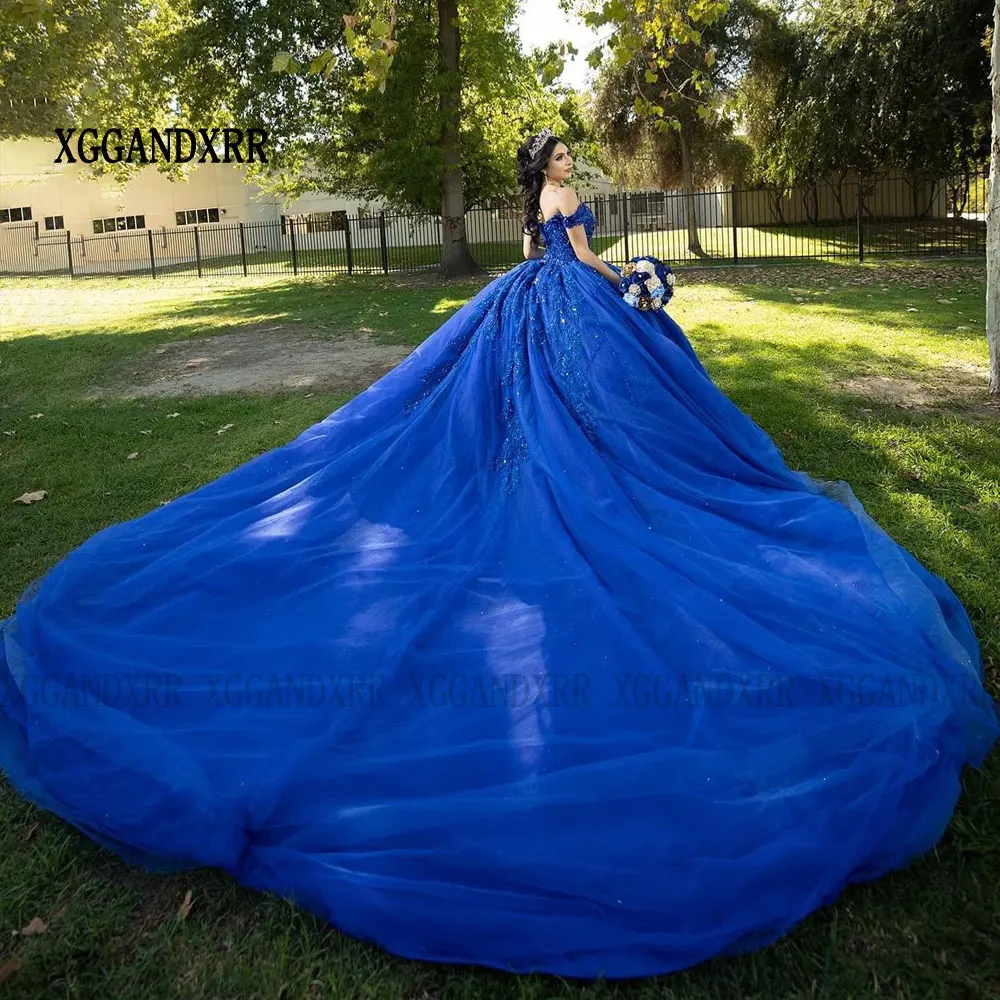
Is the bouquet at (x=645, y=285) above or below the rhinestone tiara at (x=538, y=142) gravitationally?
below

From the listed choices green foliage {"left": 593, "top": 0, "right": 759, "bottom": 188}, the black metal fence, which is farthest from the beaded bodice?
green foliage {"left": 593, "top": 0, "right": 759, "bottom": 188}

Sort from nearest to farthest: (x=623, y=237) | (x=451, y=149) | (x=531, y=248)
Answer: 1. (x=531, y=248)
2. (x=451, y=149)
3. (x=623, y=237)

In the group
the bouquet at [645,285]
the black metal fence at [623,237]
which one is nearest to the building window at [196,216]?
the black metal fence at [623,237]

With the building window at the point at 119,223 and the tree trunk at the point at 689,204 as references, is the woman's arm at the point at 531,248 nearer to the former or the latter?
the tree trunk at the point at 689,204

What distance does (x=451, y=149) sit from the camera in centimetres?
1658

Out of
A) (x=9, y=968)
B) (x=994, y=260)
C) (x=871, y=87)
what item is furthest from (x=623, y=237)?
(x=9, y=968)

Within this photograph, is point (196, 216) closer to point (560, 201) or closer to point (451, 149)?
point (451, 149)

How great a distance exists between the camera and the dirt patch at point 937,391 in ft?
21.3

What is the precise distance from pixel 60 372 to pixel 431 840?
9.25m

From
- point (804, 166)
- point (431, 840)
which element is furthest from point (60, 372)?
point (804, 166)

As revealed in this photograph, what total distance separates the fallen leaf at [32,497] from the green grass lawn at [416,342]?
0.10m

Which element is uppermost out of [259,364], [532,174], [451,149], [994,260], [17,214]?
[17,214]

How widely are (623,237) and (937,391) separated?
70.1 ft

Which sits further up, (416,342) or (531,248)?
(531,248)
